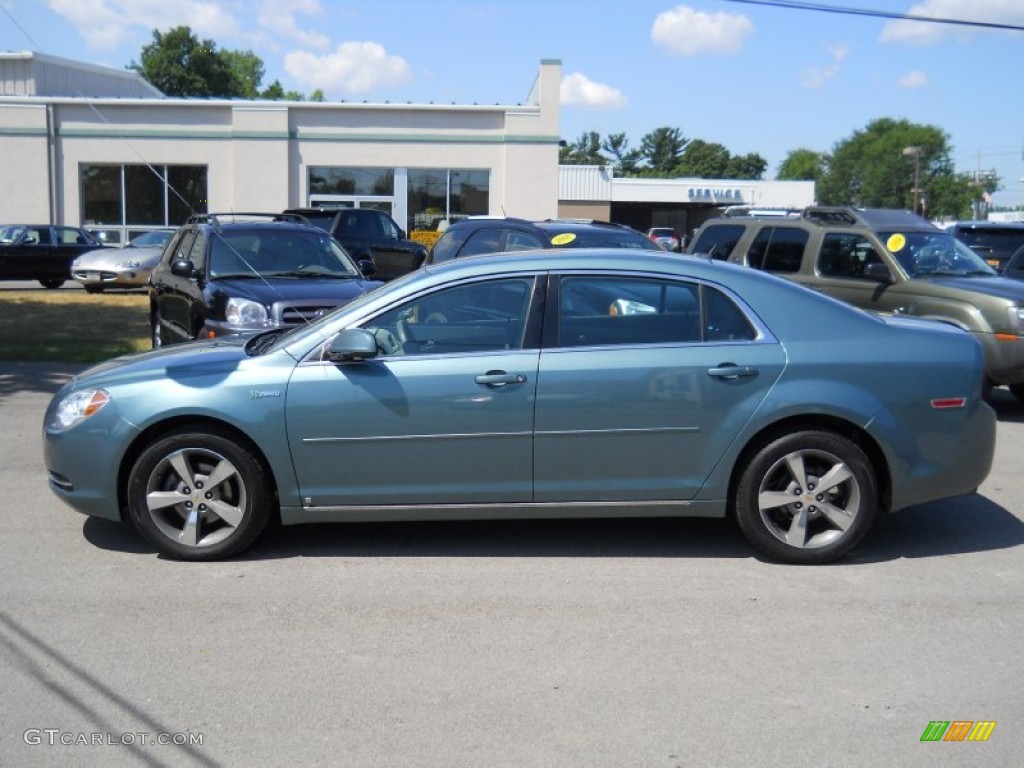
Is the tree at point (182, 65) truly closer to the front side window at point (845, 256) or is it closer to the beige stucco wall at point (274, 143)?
the beige stucco wall at point (274, 143)

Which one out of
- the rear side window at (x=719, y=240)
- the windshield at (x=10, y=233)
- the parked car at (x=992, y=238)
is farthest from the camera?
the windshield at (x=10, y=233)

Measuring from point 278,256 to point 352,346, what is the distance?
18.4ft

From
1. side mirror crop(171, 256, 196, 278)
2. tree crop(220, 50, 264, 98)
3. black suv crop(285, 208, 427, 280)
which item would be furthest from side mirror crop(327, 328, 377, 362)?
tree crop(220, 50, 264, 98)

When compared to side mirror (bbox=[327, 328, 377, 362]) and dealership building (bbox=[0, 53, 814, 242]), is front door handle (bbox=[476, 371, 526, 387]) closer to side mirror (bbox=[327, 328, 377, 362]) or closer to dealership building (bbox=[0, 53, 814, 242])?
side mirror (bbox=[327, 328, 377, 362])

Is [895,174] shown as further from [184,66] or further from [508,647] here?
[508,647]

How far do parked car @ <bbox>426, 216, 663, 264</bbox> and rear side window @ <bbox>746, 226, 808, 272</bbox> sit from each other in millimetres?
1337

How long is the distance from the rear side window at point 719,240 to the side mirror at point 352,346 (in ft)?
25.4

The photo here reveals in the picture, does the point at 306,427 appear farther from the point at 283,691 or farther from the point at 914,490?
the point at 914,490

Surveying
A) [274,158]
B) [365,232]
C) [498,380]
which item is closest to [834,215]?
[498,380]

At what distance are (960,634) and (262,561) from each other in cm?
361

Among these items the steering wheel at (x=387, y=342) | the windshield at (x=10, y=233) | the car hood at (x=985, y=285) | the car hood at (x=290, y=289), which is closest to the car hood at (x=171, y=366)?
the steering wheel at (x=387, y=342)

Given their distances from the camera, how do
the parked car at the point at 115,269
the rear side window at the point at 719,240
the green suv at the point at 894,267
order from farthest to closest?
the parked car at the point at 115,269, the rear side window at the point at 719,240, the green suv at the point at 894,267

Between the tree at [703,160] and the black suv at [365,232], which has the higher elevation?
the tree at [703,160]

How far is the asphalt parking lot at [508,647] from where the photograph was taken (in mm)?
3926
